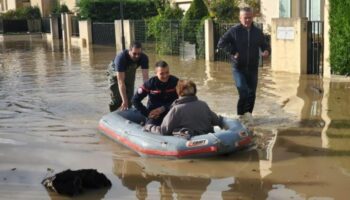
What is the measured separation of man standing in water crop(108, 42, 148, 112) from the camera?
9.27 meters

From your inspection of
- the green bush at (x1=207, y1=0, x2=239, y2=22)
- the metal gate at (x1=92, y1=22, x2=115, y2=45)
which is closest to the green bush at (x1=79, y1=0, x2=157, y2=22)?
the metal gate at (x1=92, y1=22, x2=115, y2=45)

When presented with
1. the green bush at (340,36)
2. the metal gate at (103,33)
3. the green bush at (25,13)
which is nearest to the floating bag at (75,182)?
the green bush at (340,36)

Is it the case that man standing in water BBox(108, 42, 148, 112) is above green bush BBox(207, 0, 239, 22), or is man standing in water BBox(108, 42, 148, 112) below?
below

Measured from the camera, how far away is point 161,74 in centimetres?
809

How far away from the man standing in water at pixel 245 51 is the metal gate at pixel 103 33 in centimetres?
2400

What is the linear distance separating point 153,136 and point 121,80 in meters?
1.89

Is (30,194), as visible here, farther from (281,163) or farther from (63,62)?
(63,62)

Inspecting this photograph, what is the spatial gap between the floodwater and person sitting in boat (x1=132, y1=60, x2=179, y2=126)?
65 centimetres

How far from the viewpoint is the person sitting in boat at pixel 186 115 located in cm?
753

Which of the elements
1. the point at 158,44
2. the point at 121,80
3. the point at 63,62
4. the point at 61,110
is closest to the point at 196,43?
the point at 158,44

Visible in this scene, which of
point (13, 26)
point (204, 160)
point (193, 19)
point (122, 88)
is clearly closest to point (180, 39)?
point (193, 19)

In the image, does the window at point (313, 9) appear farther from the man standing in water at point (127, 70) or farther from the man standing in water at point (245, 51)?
the man standing in water at point (127, 70)

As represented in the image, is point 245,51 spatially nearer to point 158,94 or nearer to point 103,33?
point 158,94

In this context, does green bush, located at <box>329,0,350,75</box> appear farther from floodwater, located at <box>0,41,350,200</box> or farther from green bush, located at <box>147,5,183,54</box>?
green bush, located at <box>147,5,183,54</box>
